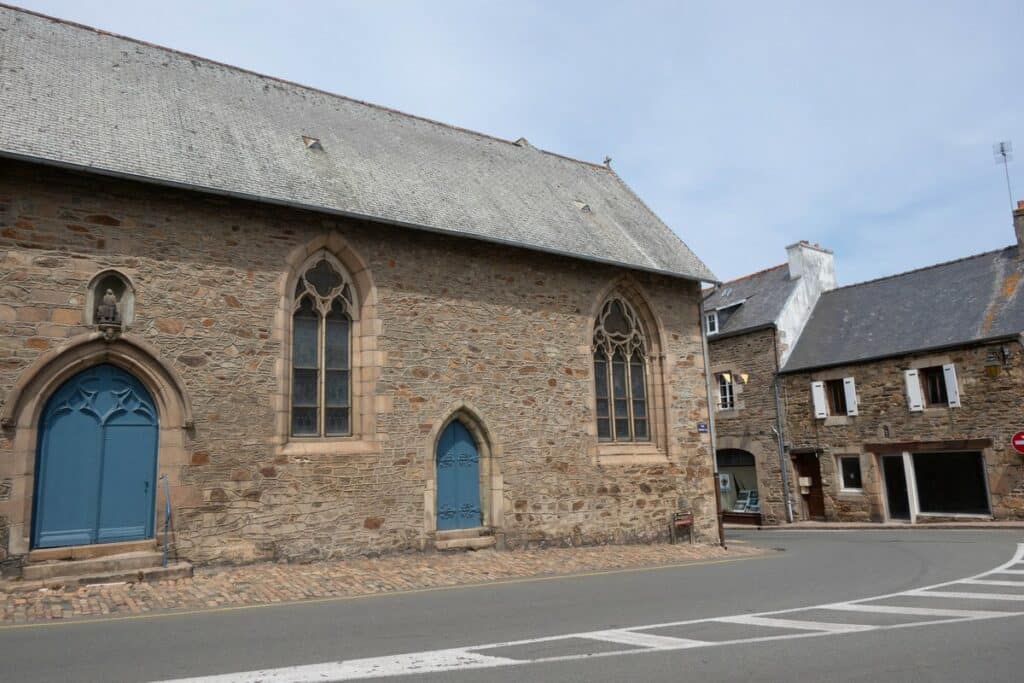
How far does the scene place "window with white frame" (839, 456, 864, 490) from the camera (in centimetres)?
2264

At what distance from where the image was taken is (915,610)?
7.29m

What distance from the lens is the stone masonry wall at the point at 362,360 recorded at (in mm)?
10078

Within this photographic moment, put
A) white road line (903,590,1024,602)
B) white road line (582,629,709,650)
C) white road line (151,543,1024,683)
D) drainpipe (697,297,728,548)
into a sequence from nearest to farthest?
white road line (151,543,1024,683) < white road line (582,629,709,650) < white road line (903,590,1024,602) < drainpipe (697,297,728,548)

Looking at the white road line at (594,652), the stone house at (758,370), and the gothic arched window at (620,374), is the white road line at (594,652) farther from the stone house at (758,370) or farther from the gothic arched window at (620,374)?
the stone house at (758,370)

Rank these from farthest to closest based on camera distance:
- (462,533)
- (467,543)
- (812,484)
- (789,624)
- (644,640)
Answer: (812,484), (462,533), (467,543), (789,624), (644,640)

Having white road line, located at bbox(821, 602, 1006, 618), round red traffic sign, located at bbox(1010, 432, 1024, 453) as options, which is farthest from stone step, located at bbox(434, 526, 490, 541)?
round red traffic sign, located at bbox(1010, 432, 1024, 453)

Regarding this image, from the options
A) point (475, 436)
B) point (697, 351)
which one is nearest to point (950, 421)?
point (697, 351)

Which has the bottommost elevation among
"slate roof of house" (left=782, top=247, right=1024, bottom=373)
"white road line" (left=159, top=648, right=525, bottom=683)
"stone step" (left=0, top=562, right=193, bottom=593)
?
"white road line" (left=159, top=648, right=525, bottom=683)

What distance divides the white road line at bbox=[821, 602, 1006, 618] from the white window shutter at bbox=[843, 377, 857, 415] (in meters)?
16.0

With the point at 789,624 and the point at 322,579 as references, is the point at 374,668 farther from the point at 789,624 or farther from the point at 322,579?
the point at 322,579

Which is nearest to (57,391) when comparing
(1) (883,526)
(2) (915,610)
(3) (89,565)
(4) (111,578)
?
(3) (89,565)

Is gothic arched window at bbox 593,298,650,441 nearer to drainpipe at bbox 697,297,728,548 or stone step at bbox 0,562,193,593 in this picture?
drainpipe at bbox 697,297,728,548

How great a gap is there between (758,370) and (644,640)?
20.4 m

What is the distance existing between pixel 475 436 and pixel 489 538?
5.60 feet
